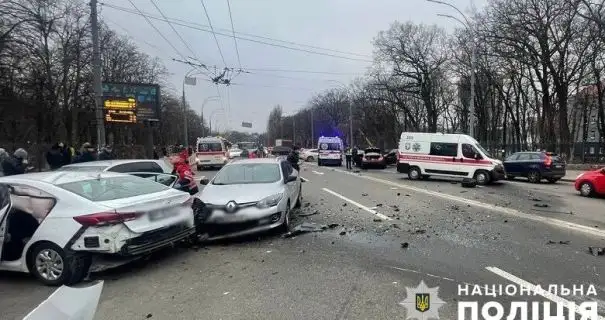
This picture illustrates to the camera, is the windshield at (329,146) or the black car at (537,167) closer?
the black car at (537,167)

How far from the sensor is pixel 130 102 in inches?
1005

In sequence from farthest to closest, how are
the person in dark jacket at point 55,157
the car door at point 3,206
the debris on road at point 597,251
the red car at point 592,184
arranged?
the person in dark jacket at point 55,157, the red car at point 592,184, the debris on road at point 597,251, the car door at point 3,206

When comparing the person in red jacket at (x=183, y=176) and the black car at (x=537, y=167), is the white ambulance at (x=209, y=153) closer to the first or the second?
the black car at (x=537, y=167)

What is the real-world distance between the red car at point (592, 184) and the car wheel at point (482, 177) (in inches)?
183

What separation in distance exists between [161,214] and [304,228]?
10.7 feet

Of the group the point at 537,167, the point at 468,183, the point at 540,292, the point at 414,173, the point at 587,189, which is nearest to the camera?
the point at 540,292

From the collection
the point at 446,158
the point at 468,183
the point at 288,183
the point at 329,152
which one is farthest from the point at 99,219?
the point at 329,152

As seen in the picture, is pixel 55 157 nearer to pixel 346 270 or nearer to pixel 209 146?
pixel 346 270

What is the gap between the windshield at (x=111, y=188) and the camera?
21.4 ft

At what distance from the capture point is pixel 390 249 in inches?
292

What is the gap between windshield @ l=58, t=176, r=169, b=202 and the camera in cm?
652

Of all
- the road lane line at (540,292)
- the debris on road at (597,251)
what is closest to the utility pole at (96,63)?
the road lane line at (540,292)

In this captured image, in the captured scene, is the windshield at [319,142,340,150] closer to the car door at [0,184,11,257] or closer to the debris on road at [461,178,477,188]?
the debris on road at [461,178,477,188]

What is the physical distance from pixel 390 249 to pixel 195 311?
3.51 m
